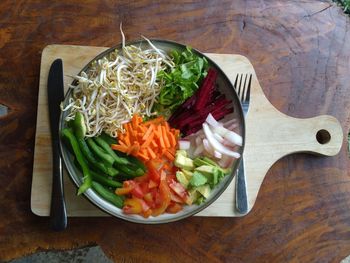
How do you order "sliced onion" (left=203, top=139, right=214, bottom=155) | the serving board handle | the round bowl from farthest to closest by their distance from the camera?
the serving board handle, "sliced onion" (left=203, top=139, right=214, bottom=155), the round bowl

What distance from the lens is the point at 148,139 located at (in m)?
1.68

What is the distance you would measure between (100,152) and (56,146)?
0.66 feet

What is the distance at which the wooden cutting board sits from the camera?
172cm

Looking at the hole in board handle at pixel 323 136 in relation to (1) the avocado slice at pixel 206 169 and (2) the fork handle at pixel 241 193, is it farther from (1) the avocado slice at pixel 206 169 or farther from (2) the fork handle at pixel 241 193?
(1) the avocado slice at pixel 206 169

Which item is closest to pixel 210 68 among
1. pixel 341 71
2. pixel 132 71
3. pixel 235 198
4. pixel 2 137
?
pixel 132 71

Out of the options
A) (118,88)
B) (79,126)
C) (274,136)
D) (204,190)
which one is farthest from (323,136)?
(79,126)

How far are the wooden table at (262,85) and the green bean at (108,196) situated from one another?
159mm

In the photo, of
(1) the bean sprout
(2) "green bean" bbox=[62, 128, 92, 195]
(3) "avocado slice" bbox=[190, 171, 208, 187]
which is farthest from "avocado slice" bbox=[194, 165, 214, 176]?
(2) "green bean" bbox=[62, 128, 92, 195]

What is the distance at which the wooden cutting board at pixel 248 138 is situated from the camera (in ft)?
5.65

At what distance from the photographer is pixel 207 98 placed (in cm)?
178

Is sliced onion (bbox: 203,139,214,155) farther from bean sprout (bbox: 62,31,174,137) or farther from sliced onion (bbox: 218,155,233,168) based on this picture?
bean sprout (bbox: 62,31,174,137)

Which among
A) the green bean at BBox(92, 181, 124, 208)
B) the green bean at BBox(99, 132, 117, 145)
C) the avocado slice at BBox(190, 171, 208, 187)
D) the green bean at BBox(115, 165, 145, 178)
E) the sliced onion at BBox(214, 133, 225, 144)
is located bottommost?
the green bean at BBox(92, 181, 124, 208)

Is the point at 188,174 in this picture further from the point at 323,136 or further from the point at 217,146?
the point at 323,136

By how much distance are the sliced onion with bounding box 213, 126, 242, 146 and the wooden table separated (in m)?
0.31
